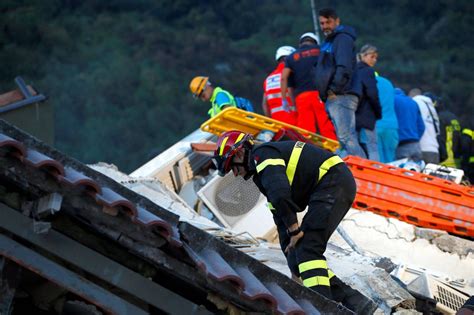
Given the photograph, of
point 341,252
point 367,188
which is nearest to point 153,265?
point 341,252

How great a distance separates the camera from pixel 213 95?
12.2m

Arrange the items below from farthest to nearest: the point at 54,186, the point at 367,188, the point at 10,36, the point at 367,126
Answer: the point at 10,36, the point at 367,126, the point at 367,188, the point at 54,186

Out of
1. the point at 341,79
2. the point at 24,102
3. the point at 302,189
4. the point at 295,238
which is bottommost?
the point at 24,102

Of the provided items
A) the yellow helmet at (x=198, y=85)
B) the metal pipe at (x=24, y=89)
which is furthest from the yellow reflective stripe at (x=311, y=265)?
the yellow helmet at (x=198, y=85)

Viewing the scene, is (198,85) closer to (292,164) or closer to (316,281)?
(292,164)

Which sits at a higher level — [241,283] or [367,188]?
[241,283]

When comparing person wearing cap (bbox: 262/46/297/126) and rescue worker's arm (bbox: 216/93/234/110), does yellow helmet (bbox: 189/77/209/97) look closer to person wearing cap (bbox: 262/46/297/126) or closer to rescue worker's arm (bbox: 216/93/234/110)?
rescue worker's arm (bbox: 216/93/234/110)

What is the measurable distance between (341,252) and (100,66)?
31252 millimetres

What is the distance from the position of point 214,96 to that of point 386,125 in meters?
2.07

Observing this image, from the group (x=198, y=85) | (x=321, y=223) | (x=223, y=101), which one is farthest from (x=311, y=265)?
(x=198, y=85)

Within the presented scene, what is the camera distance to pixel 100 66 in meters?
39.1

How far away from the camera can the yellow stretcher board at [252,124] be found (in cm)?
1125

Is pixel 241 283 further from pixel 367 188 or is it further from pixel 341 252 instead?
pixel 367 188

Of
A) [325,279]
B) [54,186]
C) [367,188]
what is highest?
[54,186]
